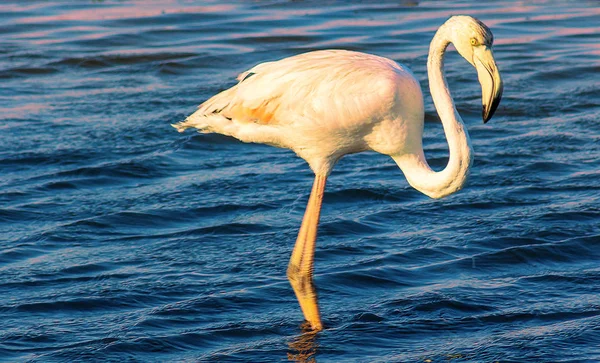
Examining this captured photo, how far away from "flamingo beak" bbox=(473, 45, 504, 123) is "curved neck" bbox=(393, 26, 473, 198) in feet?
0.65

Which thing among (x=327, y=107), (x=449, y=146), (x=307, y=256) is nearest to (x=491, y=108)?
(x=449, y=146)

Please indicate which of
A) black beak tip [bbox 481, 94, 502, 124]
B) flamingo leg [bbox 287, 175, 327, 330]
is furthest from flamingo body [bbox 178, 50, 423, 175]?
black beak tip [bbox 481, 94, 502, 124]

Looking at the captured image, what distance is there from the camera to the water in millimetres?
5621

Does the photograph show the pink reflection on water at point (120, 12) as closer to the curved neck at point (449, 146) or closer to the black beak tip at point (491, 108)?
the curved neck at point (449, 146)

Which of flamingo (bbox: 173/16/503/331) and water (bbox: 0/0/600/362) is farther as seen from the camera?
water (bbox: 0/0/600/362)

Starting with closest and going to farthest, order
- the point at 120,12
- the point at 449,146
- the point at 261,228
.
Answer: the point at 449,146
the point at 261,228
the point at 120,12

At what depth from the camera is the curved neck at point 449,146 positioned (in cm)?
548

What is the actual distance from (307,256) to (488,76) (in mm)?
1537

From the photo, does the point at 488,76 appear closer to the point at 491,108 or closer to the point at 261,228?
the point at 491,108

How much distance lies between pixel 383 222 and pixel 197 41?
6807 mm

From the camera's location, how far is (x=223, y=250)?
6910 millimetres

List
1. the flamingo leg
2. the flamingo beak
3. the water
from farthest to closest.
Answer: the flamingo leg, the water, the flamingo beak

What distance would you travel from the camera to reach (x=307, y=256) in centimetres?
614

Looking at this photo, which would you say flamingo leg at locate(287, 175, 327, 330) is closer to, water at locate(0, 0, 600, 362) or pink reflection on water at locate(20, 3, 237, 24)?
water at locate(0, 0, 600, 362)
